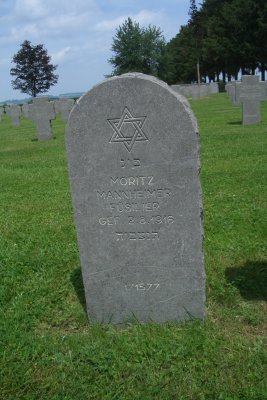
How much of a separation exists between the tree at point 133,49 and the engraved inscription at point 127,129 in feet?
222

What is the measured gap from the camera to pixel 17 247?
5906mm

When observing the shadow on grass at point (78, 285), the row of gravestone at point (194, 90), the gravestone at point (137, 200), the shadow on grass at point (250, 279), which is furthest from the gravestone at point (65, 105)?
the gravestone at point (137, 200)

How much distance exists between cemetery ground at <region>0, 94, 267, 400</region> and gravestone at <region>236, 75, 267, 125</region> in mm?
9135

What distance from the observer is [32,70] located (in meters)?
76.1

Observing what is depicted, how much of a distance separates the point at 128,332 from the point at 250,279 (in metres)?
1.37

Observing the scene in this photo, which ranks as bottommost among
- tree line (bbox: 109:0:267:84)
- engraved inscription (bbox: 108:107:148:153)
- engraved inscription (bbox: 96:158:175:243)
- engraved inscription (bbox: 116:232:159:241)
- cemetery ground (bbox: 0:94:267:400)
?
cemetery ground (bbox: 0:94:267:400)

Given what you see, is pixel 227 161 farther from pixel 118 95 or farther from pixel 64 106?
pixel 64 106

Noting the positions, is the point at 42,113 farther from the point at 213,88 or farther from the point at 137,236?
the point at 213,88

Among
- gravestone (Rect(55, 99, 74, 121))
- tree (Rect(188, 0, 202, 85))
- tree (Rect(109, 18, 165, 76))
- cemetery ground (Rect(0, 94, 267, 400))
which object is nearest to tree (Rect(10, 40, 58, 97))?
tree (Rect(109, 18, 165, 76))

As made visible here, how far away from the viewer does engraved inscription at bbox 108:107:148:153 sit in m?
3.44

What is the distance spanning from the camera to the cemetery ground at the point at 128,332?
10.5 ft

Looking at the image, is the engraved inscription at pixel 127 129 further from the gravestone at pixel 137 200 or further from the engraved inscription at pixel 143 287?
the engraved inscription at pixel 143 287

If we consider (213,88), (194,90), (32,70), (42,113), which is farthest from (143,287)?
(32,70)

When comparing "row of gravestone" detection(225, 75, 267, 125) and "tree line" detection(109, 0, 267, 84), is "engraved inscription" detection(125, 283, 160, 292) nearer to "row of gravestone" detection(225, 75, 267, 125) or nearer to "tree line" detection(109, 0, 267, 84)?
"row of gravestone" detection(225, 75, 267, 125)
